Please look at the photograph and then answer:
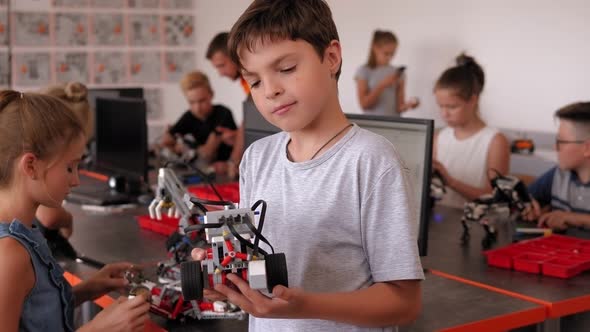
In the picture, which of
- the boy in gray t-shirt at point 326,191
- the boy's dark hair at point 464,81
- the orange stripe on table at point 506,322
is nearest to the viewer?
the boy in gray t-shirt at point 326,191

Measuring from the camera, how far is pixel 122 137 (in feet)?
11.3

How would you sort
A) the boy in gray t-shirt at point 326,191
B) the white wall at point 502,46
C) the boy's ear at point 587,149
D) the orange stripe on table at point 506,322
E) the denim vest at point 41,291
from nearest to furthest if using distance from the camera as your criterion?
the boy in gray t-shirt at point 326,191, the denim vest at point 41,291, the orange stripe on table at point 506,322, the boy's ear at point 587,149, the white wall at point 502,46

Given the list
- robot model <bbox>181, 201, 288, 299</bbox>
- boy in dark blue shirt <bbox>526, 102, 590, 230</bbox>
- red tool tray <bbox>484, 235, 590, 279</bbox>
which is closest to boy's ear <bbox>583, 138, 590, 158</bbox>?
boy in dark blue shirt <bbox>526, 102, 590, 230</bbox>

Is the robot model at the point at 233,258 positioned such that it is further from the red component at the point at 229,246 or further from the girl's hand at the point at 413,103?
the girl's hand at the point at 413,103

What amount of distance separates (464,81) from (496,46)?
1927mm

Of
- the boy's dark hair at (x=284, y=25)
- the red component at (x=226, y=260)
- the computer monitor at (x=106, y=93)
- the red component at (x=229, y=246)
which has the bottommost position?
the red component at (x=226, y=260)

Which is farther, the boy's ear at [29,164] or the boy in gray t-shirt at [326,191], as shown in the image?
the boy's ear at [29,164]

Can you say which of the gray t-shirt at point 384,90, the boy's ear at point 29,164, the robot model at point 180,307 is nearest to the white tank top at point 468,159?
the robot model at point 180,307

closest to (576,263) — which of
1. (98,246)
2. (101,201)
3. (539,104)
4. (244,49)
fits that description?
(244,49)

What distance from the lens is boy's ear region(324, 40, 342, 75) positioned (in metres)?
1.22

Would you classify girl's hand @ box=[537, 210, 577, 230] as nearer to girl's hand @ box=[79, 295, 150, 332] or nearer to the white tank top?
the white tank top

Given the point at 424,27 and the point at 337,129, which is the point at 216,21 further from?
the point at 337,129

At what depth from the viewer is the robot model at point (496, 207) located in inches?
94.7

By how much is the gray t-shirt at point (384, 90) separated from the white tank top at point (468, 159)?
7.34ft
